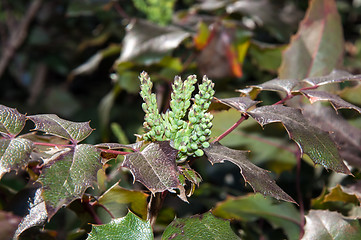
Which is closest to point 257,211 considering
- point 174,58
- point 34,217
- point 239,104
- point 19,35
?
point 239,104

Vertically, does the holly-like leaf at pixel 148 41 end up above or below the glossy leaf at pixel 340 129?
above

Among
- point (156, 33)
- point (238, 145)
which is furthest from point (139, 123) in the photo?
point (238, 145)

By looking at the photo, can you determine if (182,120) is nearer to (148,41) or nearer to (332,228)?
(332,228)

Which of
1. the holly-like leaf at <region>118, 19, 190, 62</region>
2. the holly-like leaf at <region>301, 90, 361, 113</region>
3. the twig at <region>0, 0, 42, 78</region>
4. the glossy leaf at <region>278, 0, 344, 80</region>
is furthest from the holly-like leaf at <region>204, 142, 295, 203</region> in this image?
the twig at <region>0, 0, 42, 78</region>

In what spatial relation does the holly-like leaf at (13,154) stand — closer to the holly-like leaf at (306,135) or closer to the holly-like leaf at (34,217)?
the holly-like leaf at (34,217)

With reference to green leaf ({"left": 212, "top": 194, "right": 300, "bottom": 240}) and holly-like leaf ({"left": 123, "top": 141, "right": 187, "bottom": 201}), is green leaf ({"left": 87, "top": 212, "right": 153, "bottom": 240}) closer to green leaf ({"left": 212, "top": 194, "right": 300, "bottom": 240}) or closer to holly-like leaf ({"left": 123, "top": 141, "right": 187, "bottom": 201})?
holly-like leaf ({"left": 123, "top": 141, "right": 187, "bottom": 201})

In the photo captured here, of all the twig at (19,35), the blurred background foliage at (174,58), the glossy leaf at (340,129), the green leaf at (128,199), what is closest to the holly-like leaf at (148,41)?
the blurred background foliage at (174,58)
